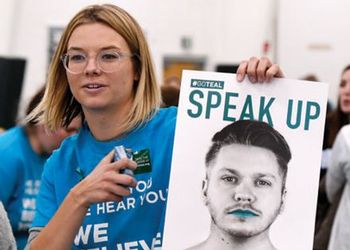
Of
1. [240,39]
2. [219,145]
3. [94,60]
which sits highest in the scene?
[240,39]

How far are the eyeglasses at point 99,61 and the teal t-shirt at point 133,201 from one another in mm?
158

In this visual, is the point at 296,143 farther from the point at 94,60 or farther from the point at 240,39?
the point at 240,39

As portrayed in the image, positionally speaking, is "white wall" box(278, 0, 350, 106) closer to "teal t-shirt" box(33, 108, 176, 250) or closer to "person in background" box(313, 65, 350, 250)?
"person in background" box(313, 65, 350, 250)

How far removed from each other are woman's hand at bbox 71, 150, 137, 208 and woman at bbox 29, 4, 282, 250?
8 cm

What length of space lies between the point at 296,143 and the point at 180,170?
237 mm

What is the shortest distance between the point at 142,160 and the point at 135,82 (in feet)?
0.81

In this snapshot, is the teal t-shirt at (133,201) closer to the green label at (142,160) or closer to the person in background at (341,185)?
the green label at (142,160)

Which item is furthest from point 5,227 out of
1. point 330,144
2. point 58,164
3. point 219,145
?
point 330,144

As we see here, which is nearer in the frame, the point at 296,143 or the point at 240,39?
the point at 296,143

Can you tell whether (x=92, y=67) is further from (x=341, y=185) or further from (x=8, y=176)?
(x=341, y=185)

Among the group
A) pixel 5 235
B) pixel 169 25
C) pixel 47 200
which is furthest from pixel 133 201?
pixel 169 25

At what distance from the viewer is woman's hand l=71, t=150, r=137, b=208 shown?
130cm

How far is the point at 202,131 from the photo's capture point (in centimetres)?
140

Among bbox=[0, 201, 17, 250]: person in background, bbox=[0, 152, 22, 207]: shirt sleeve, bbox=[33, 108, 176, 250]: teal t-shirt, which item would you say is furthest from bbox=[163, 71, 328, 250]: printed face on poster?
bbox=[0, 152, 22, 207]: shirt sleeve
